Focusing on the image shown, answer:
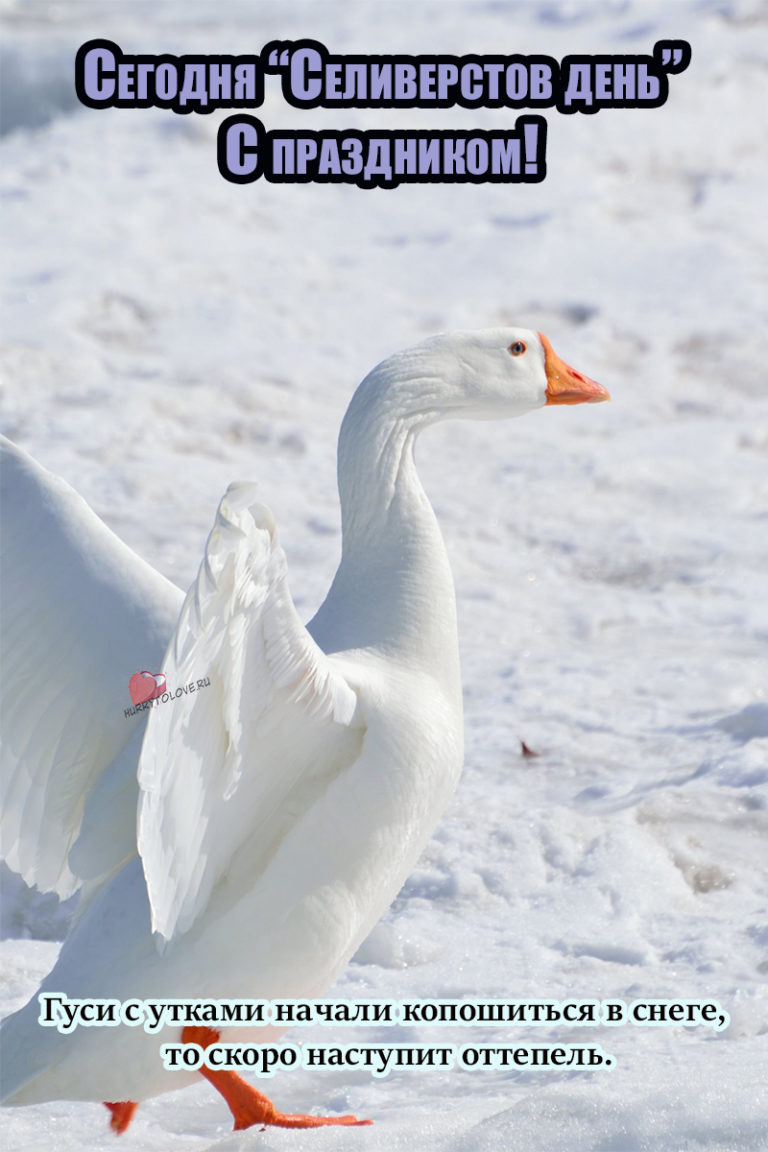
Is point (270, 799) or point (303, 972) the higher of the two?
point (270, 799)

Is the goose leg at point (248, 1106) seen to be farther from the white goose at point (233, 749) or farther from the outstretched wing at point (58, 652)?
the outstretched wing at point (58, 652)

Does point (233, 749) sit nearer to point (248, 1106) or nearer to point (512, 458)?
point (248, 1106)

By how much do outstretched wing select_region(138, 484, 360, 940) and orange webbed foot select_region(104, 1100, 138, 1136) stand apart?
569mm

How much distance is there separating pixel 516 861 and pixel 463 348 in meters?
1.78

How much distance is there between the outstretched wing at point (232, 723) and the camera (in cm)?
245

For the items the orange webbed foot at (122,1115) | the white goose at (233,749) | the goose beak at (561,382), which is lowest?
the orange webbed foot at (122,1115)

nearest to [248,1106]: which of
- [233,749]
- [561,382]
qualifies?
[233,749]

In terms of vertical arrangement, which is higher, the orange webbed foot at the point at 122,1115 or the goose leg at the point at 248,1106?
the goose leg at the point at 248,1106

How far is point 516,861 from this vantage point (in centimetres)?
464

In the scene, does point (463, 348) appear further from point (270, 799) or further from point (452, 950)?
point (452, 950)

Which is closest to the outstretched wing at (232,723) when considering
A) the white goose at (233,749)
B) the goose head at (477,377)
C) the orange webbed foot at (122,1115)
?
the white goose at (233,749)

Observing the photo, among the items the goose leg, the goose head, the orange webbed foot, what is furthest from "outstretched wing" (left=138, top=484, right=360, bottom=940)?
the goose head

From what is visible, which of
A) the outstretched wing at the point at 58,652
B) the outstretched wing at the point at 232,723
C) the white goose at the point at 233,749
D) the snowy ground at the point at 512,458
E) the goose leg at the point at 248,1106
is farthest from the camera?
the snowy ground at the point at 512,458

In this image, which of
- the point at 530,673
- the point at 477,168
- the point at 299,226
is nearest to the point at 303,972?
the point at 530,673
